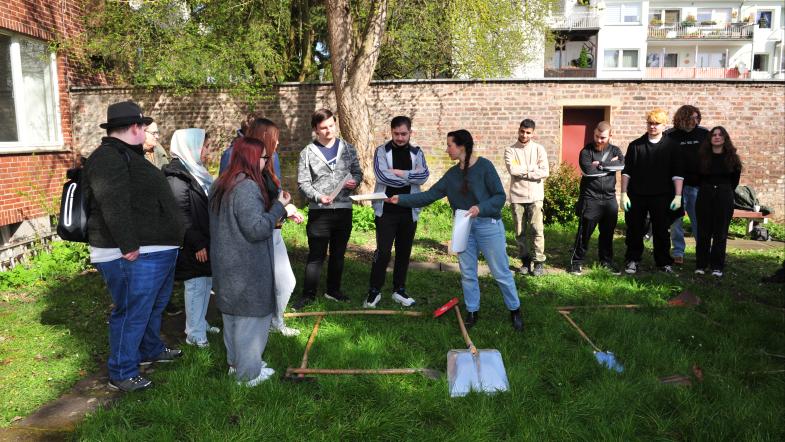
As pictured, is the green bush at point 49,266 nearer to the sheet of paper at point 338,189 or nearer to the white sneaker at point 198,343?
the white sneaker at point 198,343

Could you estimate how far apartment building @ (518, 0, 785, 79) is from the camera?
4162 centimetres

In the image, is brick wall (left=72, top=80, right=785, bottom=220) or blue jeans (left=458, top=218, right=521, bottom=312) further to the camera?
brick wall (left=72, top=80, right=785, bottom=220)

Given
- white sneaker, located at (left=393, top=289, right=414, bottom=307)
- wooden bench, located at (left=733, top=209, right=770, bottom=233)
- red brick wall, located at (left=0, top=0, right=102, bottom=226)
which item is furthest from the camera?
wooden bench, located at (left=733, top=209, right=770, bottom=233)

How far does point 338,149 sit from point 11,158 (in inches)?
236

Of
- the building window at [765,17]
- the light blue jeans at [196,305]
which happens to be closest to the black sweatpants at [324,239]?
the light blue jeans at [196,305]

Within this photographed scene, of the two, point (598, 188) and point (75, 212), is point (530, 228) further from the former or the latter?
point (75, 212)

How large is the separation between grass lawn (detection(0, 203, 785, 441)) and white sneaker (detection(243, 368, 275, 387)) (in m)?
0.07

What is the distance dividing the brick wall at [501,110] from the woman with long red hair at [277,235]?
7.35 metres

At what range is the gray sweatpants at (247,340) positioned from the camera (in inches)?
149

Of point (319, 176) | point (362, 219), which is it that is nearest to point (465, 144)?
point (319, 176)

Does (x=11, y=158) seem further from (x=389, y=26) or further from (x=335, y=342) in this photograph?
(x=389, y=26)

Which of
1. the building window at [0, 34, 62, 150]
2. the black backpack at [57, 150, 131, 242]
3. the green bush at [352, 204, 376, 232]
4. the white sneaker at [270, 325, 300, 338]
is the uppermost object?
the building window at [0, 34, 62, 150]

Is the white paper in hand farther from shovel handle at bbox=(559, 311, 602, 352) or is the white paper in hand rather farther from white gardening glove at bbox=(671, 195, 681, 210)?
white gardening glove at bbox=(671, 195, 681, 210)

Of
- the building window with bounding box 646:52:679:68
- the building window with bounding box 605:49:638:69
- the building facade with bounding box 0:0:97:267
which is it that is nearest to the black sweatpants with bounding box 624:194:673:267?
the building facade with bounding box 0:0:97:267
